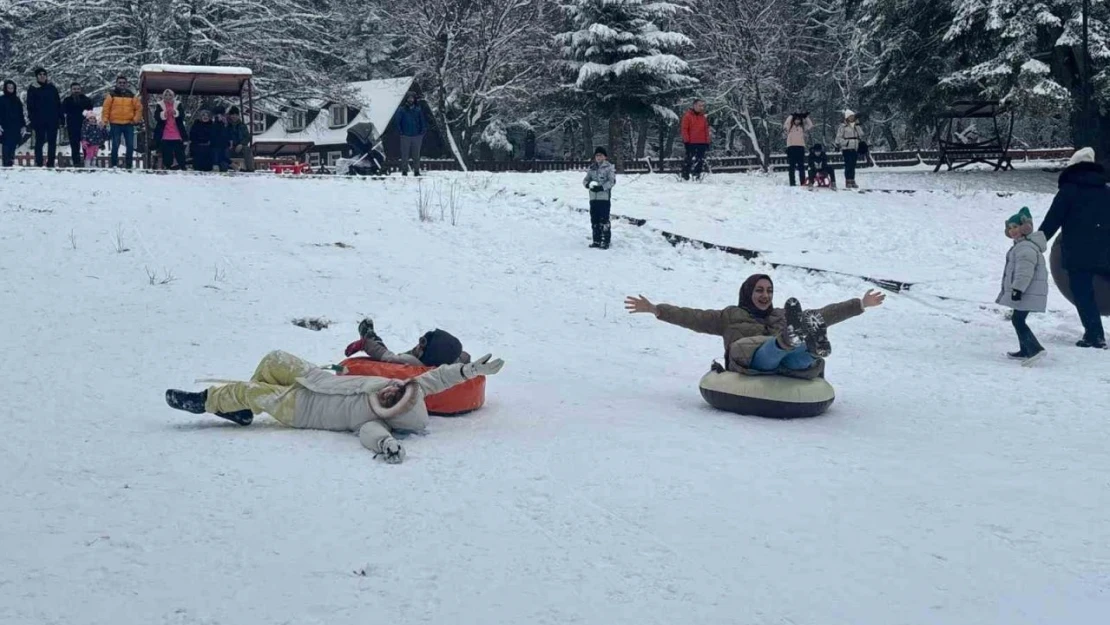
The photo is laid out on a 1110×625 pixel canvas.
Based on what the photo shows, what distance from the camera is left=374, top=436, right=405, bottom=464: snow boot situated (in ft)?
20.3

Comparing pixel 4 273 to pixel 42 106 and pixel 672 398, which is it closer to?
pixel 672 398

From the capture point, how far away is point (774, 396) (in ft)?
25.3

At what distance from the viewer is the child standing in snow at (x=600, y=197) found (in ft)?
53.0

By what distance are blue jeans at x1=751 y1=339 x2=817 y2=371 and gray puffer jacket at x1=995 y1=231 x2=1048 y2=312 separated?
3.33 metres

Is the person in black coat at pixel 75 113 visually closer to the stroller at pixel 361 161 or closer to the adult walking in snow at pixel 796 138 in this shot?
→ the stroller at pixel 361 161

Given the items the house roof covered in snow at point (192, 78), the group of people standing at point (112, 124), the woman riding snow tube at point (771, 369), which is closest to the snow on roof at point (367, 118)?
the house roof covered in snow at point (192, 78)

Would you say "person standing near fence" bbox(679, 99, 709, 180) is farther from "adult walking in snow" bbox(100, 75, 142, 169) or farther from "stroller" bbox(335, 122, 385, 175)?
"adult walking in snow" bbox(100, 75, 142, 169)

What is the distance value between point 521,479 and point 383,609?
187 centimetres

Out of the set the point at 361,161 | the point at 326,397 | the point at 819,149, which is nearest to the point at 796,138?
the point at 819,149

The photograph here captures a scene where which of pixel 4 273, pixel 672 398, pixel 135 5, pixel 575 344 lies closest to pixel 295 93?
pixel 135 5

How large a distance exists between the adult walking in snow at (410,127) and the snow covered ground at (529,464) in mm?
8012

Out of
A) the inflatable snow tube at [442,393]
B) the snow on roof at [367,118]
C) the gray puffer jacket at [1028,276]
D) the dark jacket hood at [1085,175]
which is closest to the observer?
the inflatable snow tube at [442,393]

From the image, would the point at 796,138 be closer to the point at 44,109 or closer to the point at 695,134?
the point at 695,134

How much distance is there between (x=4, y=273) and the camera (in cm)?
1235
